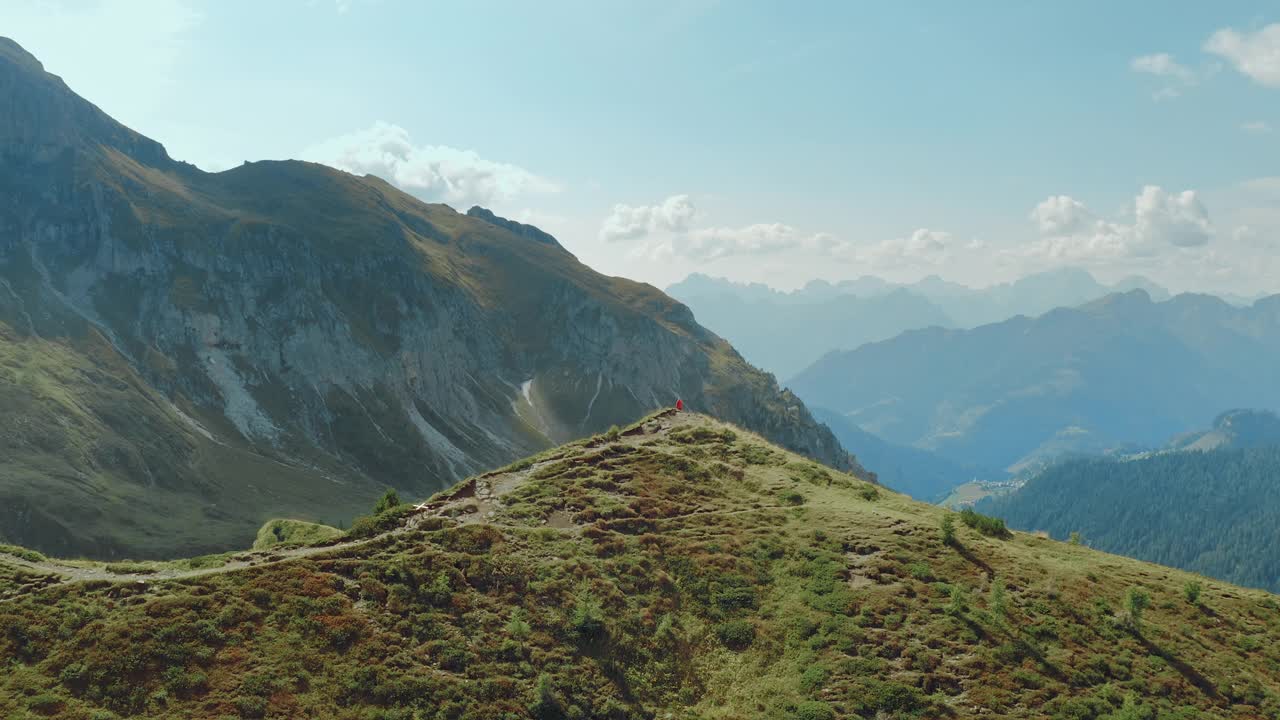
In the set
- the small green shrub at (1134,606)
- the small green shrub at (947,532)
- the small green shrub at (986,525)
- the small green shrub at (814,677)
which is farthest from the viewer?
the small green shrub at (986,525)

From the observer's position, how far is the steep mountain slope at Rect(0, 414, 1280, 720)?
26.8 metres

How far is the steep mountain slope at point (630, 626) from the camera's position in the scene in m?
26.8

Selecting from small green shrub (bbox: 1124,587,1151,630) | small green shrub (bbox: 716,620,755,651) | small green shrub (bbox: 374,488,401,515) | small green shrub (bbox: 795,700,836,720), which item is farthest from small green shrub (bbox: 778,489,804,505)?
small green shrub (bbox: 374,488,401,515)

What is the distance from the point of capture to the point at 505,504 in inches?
1636

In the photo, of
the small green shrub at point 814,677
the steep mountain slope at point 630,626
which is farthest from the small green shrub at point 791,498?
the small green shrub at point 814,677

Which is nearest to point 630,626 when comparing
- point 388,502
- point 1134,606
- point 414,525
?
point 414,525

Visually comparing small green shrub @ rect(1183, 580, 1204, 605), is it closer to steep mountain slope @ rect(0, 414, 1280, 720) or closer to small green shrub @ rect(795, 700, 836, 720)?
steep mountain slope @ rect(0, 414, 1280, 720)

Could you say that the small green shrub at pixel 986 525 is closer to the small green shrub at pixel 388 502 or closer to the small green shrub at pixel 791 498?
the small green shrub at pixel 791 498

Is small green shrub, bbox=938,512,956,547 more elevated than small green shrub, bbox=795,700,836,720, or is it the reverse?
small green shrub, bbox=938,512,956,547

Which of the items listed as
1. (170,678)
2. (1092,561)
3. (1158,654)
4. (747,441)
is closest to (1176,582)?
(1092,561)

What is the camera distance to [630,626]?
33.2 metres

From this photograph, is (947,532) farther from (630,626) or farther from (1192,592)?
(630,626)

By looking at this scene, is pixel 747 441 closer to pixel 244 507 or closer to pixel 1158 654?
pixel 1158 654

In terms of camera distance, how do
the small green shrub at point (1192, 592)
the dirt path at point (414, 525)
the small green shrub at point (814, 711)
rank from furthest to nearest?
the small green shrub at point (1192, 592) → the dirt path at point (414, 525) → the small green shrub at point (814, 711)
